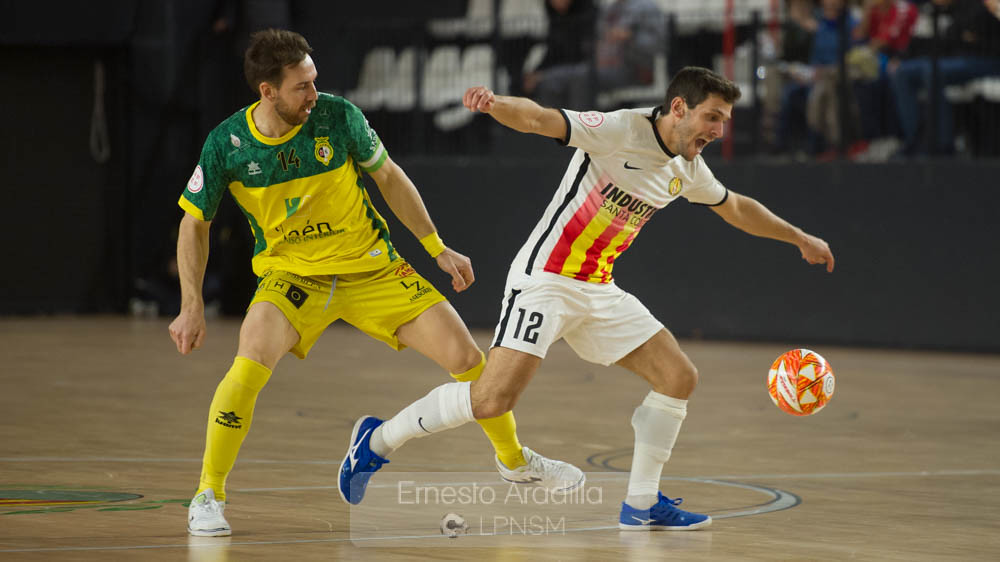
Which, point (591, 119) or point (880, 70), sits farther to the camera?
point (880, 70)

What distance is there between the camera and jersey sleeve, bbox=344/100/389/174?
631cm

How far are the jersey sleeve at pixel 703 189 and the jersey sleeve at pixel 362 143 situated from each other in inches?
53.3

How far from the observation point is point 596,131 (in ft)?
20.3

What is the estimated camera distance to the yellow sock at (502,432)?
21.4ft

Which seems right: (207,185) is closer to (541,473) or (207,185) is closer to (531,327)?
(531,327)

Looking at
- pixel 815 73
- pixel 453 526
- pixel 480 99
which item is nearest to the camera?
pixel 480 99

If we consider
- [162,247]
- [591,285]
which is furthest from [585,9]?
[591,285]

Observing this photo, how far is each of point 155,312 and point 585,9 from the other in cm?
666

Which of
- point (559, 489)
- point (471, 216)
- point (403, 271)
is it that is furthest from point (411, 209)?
point (471, 216)

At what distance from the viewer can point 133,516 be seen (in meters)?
6.18

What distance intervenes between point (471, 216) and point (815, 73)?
170 inches

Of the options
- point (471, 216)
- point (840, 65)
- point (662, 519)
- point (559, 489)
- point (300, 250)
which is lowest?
point (471, 216)

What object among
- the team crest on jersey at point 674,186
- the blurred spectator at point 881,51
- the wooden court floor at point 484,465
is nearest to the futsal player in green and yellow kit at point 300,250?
the wooden court floor at point 484,465

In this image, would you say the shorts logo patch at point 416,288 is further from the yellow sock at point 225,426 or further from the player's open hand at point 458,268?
the yellow sock at point 225,426
